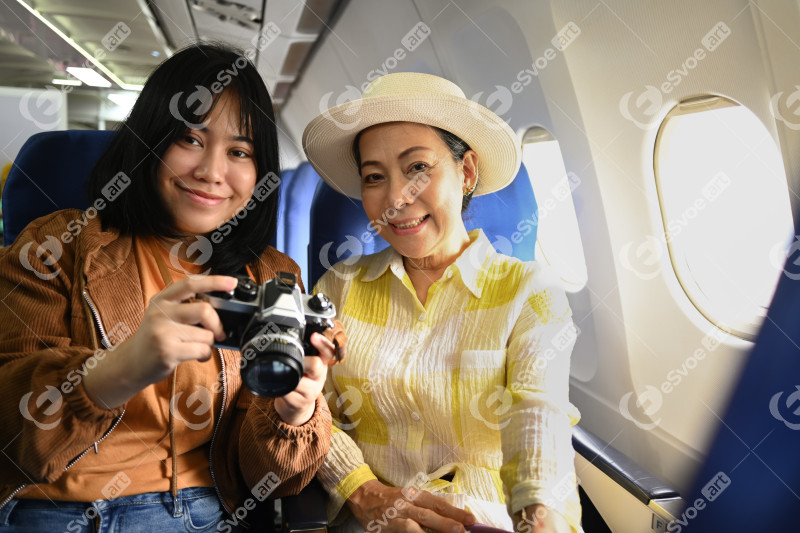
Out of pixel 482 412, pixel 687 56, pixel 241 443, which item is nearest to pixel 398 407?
pixel 482 412

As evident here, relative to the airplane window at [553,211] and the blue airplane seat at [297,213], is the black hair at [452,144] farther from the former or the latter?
the blue airplane seat at [297,213]

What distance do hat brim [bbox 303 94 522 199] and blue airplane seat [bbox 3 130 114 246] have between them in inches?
25.4

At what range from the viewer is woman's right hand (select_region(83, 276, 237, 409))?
104cm

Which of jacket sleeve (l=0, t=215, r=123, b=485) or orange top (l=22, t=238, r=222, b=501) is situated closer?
jacket sleeve (l=0, t=215, r=123, b=485)

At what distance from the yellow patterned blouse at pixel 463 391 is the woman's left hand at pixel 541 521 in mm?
40

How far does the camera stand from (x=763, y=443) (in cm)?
143

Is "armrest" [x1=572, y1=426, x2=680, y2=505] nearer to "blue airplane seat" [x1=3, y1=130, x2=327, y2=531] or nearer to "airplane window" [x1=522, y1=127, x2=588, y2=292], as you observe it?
"airplane window" [x1=522, y1=127, x2=588, y2=292]

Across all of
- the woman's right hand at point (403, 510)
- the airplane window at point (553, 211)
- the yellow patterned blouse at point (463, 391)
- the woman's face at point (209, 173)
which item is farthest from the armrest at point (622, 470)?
the airplane window at point (553, 211)

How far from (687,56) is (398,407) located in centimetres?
137

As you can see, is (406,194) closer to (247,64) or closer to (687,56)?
(247,64)

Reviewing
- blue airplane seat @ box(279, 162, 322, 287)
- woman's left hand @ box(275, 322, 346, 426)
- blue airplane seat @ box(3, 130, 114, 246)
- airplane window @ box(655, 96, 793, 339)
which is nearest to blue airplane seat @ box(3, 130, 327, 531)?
blue airplane seat @ box(3, 130, 114, 246)

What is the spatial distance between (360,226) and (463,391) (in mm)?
762

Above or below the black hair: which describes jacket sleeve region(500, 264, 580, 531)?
below

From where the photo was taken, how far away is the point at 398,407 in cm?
157
